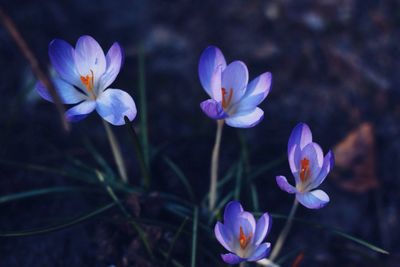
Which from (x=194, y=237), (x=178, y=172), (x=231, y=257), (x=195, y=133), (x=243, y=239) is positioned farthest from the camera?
(x=195, y=133)

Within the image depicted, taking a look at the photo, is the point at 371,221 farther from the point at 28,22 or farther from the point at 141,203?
the point at 28,22

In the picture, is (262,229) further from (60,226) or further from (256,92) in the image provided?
(60,226)

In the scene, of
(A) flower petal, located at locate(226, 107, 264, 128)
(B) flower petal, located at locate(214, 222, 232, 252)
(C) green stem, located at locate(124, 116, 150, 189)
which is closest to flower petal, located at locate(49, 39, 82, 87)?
(C) green stem, located at locate(124, 116, 150, 189)

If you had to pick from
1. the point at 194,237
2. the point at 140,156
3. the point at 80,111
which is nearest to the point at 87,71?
the point at 80,111

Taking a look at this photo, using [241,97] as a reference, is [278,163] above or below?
below


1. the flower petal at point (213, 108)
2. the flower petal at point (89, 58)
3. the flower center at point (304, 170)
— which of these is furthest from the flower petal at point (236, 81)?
the flower petal at point (89, 58)

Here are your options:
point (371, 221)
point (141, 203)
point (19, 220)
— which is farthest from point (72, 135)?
point (371, 221)
